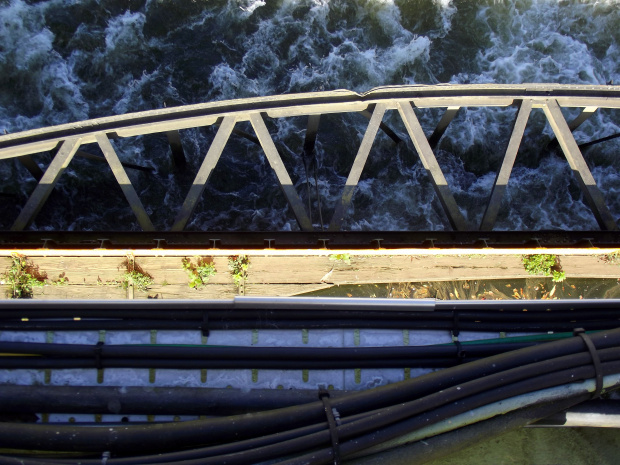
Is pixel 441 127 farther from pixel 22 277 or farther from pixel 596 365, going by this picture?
pixel 22 277

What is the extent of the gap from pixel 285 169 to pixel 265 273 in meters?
2.20

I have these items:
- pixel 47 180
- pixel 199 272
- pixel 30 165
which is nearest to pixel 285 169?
pixel 199 272

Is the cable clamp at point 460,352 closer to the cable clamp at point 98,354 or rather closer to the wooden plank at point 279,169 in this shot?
the wooden plank at point 279,169

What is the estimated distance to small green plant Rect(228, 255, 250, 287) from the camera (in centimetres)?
653

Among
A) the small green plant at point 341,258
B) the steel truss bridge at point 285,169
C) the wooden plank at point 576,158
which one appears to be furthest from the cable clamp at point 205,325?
the wooden plank at point 576,158

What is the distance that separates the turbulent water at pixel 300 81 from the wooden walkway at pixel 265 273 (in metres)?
5.66

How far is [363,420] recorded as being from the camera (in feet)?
15.7

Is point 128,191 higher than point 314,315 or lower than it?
higher

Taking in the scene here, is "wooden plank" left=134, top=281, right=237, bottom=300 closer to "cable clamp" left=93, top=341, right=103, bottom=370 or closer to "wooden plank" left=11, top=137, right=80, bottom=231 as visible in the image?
"cable clamp" left=93, top=341, right=103, bottom=370

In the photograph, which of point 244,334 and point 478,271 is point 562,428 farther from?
point 244,334

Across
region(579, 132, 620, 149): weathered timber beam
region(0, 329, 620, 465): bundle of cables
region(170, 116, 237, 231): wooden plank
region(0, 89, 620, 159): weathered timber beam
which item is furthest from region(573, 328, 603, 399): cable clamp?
region(579, 132, 620, 149): weathered timber beam

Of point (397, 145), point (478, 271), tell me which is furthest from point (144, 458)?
point (397, 145)

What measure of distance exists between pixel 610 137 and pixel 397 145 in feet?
17.3

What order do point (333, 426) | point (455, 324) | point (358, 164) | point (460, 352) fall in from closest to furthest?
point (333, 426) < point (460, 352) < point (455, 324) < point (358, 164)
